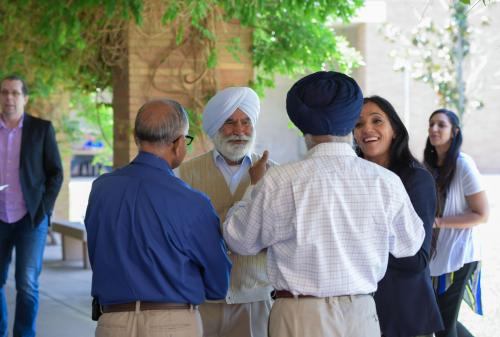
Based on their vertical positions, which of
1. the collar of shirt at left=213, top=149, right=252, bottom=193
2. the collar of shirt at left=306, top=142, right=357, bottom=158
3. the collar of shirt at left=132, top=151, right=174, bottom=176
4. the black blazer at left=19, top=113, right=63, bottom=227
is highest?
the collar of shirt at left=306, top=142, right=357, bottom=158

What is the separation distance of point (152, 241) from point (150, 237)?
0.02 meters

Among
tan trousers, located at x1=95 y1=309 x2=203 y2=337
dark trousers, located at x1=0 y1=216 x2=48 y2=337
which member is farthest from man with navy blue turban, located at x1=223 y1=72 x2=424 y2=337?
dark trousers, located at x1=0 y1=216 x2=48 y2=337

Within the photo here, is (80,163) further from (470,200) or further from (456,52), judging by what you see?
(470,200)

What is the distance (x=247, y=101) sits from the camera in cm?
399

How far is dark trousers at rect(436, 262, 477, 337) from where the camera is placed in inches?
201

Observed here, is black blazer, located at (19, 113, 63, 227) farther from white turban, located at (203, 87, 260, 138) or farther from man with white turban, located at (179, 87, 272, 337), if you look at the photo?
white turban, located at (203, 87, 260, 138)

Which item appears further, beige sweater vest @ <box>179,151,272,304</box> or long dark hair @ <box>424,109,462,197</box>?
long dark hair @ <box>424,109,462,197</box>

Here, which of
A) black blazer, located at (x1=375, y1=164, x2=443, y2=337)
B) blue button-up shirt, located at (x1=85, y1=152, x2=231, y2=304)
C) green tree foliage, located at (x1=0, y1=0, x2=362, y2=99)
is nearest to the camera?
→ blue button-up shirt, located at (x1=85, y1=152, x2=231, y2=304)

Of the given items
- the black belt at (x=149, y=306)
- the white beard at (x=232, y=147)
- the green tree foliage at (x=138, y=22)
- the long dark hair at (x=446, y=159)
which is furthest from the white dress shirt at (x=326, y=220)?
the green tree foliage at (x=138, y=22)

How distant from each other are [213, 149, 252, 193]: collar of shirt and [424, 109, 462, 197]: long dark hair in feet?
5.57

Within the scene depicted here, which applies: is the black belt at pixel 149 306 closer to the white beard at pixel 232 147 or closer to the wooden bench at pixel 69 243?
the white beard at pixel 232 147

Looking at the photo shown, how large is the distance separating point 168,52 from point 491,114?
97.3ft

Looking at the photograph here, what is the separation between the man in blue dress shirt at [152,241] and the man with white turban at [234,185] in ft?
1.91

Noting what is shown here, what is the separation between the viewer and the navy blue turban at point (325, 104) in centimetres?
305
